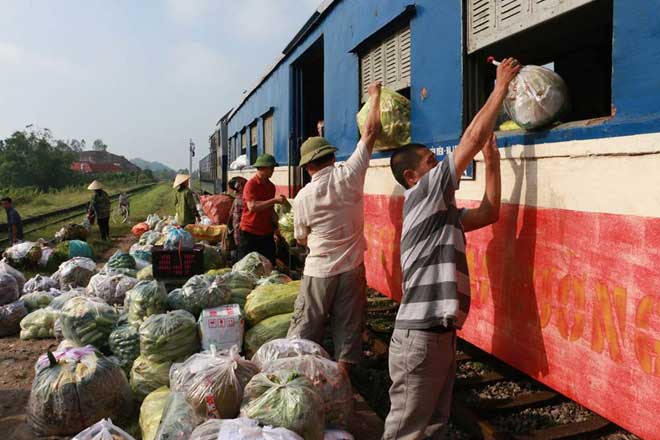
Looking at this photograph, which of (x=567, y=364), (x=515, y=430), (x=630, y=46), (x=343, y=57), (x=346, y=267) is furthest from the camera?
(x=343, y=57)

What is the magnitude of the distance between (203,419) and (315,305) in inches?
44.4

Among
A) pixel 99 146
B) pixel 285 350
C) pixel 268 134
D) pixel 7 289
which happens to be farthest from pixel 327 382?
pixel 99 146

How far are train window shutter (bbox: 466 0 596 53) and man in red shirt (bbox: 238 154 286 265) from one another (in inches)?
113

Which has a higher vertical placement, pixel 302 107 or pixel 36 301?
pixel 302 107

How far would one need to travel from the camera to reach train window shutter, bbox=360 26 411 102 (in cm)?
471

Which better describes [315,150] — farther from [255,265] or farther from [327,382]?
[255,265]

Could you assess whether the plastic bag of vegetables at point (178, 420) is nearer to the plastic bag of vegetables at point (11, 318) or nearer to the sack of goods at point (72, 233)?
the plastic bag of vegetables at point (11, 318)

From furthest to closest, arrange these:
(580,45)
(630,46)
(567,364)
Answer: (580,45) → (567,364) → (630,46)

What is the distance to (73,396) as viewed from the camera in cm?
344

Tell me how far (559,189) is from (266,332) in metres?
2.42

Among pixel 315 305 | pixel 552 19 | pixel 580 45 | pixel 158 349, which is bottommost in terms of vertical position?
pixel 158 349

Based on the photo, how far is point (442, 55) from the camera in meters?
3.96

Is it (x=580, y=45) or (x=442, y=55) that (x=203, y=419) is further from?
(x=580, y=45)

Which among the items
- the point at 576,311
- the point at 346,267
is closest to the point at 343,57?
the point at 346,267
